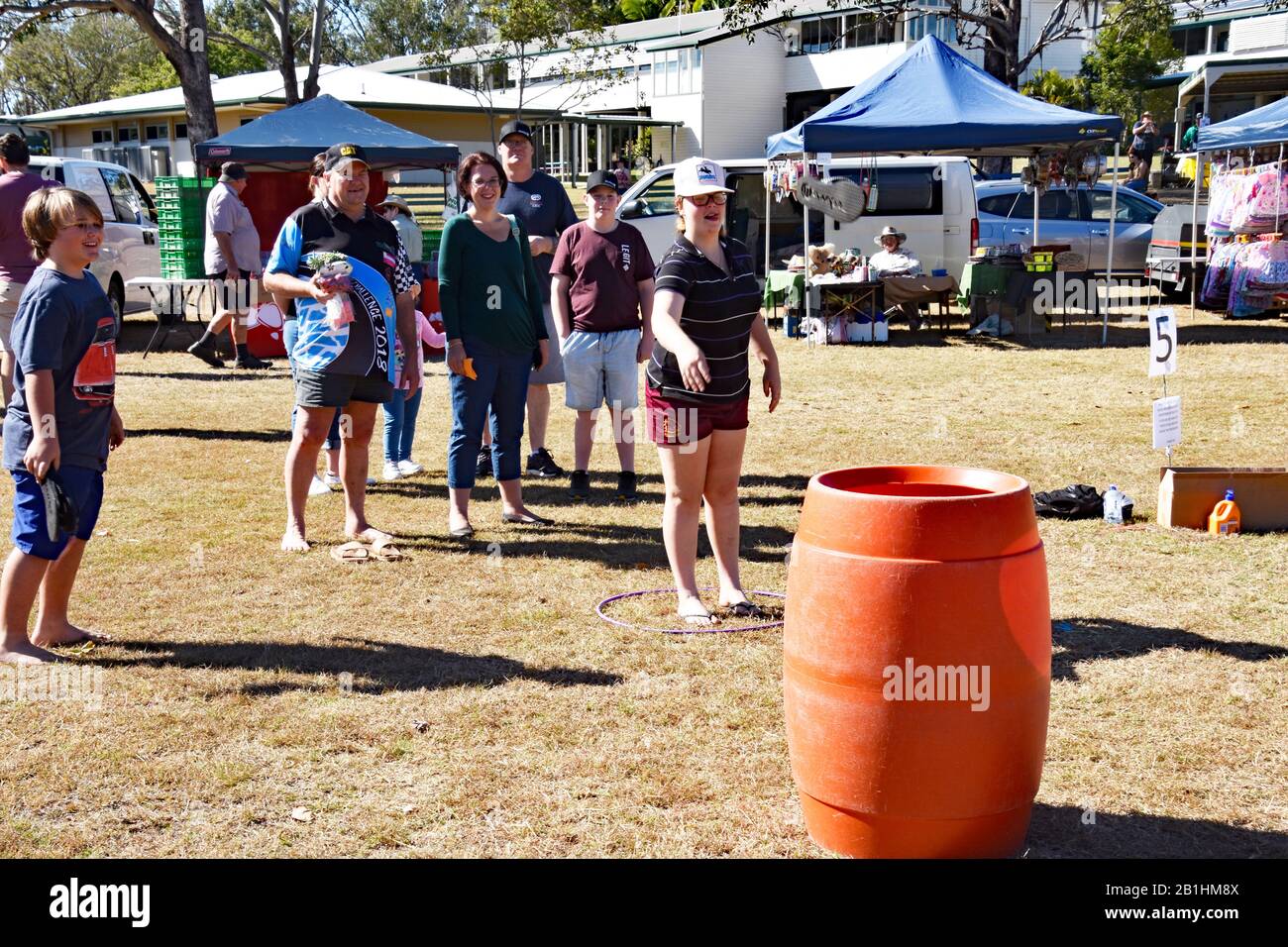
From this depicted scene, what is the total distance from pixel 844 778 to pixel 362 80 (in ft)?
123

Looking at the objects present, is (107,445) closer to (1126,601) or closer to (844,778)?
(844,778)

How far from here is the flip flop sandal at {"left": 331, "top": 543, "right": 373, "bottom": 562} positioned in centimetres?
684

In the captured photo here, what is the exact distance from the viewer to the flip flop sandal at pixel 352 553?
22.5 feet

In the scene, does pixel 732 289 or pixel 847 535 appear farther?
pixel 732 289

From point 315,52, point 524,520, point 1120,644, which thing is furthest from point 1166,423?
point 315,52

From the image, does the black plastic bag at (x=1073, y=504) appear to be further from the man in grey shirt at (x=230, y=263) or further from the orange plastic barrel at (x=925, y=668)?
the man in grey shirt at (x=230, y=263)

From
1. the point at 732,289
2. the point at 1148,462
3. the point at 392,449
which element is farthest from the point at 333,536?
the point at 1148,462

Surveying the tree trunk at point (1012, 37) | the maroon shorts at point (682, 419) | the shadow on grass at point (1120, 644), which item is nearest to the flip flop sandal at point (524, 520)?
the maroon shorts at point (682, 419)

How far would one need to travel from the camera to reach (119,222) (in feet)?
58.0

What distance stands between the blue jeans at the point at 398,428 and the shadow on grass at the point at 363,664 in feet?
11.2

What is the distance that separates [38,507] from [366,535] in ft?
7.59

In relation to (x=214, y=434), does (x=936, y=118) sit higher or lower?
higher

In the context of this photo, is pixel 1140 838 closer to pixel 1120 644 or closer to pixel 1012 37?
pixel 1120 644

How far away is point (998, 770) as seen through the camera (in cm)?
348
